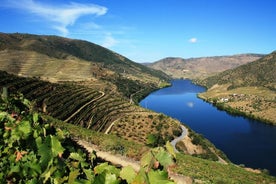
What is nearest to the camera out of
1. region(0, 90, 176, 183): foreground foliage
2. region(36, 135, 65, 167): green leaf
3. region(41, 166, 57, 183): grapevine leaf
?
region(0, 90, 176, 183): foreground foliage

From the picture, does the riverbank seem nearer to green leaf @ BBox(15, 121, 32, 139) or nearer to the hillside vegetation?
the hillside vegetation

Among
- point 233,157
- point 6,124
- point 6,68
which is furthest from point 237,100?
point 6,124

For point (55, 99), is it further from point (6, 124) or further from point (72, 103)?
point (6, 124)

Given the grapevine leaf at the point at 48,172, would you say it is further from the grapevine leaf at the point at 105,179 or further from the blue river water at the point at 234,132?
the blue river water at the point at 234,132

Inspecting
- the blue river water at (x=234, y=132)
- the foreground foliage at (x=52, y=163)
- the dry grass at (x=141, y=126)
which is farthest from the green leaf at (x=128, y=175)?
the blue river water at (x=234, y=132)

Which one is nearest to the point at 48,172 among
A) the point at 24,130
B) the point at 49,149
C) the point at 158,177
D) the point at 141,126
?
the point at 49,149

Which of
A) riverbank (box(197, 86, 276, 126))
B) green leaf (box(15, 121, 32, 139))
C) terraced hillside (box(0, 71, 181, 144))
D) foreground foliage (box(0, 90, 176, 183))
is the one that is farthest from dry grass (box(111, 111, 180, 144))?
green leaf (box(15, 121, 32, 139))

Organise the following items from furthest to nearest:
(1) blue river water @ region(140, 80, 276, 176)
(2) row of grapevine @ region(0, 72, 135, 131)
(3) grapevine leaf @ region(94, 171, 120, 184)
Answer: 1. (1) blue river water @ region(140, 80, 276, 176)
2. (2) row of grapevine @ region(0, 72, 135, 131)
3. (3) grapevine leaf @ region(94, 171, 120, 184)
